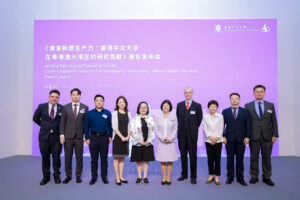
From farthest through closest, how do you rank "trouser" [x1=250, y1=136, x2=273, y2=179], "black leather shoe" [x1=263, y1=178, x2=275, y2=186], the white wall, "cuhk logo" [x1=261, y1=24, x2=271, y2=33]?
the white wall < "cuhk logo" [x1=261, y1=24, x2=271, y2=33] < "trouser" [x1=250, y1=136, x2=273, y2=179] < "black leather shoe" [x1=263, y1=178, x2=275, y2=186]

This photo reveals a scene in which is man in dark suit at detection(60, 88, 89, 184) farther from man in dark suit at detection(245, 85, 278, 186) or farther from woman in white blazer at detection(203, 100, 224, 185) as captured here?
man in dark suit at detection(245, 85, 278, 186)

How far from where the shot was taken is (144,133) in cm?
333

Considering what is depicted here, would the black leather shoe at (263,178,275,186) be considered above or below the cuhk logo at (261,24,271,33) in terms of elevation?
below

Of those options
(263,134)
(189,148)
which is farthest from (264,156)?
(189,148)

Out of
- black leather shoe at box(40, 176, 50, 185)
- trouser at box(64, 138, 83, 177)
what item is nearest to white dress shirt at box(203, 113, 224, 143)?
trouser at box(64, 138, 83, 177)

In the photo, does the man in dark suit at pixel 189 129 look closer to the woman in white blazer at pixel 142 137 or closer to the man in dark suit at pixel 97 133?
the woman in white blazer at pixel 142 137

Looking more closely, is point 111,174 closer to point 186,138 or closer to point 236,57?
point 186,138

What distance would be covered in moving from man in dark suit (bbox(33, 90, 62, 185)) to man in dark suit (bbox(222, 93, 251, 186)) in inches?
99.2

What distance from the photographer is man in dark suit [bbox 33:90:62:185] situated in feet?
11.0

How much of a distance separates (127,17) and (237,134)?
12.6 ft

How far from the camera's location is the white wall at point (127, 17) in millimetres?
5465

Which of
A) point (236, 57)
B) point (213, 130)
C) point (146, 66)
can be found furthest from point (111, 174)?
point (236, 57)

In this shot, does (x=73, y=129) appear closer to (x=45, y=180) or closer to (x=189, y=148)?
(x=45, y=180)

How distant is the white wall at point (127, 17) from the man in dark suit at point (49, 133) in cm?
260
